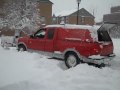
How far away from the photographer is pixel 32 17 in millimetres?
34719

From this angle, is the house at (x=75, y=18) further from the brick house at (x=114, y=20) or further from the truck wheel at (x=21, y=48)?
the truck wheel at (x=21, y=48)

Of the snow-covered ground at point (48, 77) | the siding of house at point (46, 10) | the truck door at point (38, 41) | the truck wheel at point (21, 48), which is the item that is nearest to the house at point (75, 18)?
the siding of house at point (46, 10)

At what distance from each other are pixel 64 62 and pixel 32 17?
22.4 m

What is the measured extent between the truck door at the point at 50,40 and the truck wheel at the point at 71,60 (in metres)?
1.13

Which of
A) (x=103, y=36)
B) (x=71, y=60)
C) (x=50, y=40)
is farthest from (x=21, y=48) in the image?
(x=103, y=36)

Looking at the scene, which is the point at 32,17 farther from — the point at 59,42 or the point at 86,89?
the point at 86,89

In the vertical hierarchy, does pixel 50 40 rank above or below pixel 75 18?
below

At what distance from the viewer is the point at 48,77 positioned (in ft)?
29.9

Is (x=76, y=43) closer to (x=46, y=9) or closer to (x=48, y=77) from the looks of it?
(x=48, y=77)

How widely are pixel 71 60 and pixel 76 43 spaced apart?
33.4 inches

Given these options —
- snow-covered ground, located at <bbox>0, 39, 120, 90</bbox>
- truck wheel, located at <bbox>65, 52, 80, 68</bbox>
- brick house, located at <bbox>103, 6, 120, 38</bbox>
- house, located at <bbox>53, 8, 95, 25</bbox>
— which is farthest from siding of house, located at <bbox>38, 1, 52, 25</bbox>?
snow-covered ground, located at <bbox>0, 39, 120, 90</bbox>

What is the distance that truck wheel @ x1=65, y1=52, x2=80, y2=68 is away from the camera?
1232 centimetres

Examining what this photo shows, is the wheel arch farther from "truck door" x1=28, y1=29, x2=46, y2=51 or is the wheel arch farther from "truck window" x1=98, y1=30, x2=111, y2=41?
"truck door" x1=28, y1=29, x2=46, y2=51

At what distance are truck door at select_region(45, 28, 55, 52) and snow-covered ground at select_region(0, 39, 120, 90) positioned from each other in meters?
1.94
